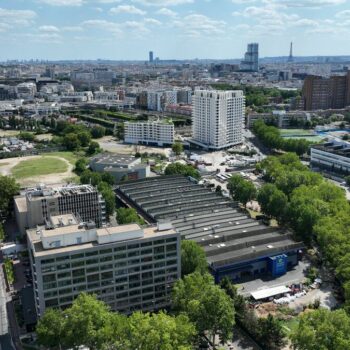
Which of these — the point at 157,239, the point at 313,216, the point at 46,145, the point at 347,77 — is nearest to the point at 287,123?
the point at 347,77

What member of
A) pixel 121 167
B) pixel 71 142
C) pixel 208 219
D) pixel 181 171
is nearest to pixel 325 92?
pixel 71 142

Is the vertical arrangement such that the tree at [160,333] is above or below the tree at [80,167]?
above

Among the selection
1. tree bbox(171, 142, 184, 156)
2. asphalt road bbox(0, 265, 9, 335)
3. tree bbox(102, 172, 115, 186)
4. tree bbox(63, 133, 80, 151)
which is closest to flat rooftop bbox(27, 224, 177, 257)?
asphalt road bbox(0, 265, 9, 335)

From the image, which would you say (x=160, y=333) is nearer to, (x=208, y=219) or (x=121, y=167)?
(x=208, y=219)

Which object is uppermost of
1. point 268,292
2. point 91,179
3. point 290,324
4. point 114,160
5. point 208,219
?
point 114,160

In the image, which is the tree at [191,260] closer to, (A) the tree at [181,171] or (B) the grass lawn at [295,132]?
(A) the tree at [181,171]

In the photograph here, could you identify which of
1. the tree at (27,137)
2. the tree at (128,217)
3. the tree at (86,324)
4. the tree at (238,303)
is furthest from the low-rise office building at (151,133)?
the tree at (86,324)
